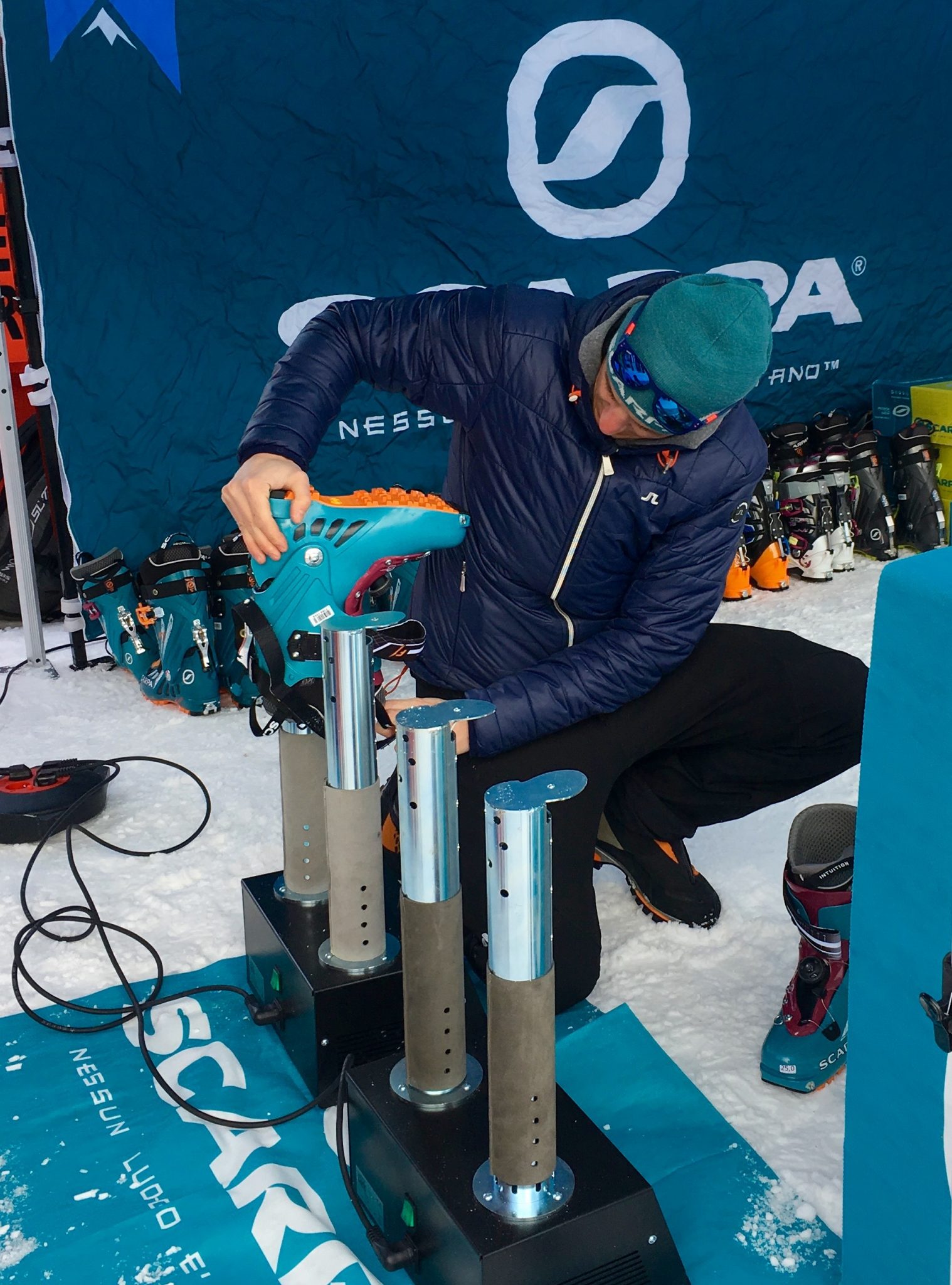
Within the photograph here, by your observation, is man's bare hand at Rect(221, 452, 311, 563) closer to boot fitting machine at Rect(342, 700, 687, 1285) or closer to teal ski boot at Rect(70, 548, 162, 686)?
boot fitting machine at Rect(342, 700, 687, 1285)

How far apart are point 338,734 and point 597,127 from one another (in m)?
2.93

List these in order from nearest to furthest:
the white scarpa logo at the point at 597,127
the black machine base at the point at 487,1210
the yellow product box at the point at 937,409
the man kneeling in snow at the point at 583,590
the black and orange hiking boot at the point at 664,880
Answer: the black machine base at the point at 487,1210 < the man kneeling in snow at the point at 583,590 < the black and orange hiking boot at the point at 664,880 < the white scarpa logo at the point at 597,127 < the yellow product box at the point at 937,409

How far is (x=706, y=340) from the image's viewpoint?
161 cm

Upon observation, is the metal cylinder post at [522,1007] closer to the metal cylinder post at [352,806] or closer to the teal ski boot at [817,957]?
the metal cylinder post at [352,806]

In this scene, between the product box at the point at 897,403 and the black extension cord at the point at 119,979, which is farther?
the product box at the point at 897,403

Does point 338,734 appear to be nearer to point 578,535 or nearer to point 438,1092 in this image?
point 438,1092

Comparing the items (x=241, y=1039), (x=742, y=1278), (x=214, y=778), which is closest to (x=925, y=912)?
(x=742, y=1278)

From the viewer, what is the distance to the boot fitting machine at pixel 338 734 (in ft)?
5.29

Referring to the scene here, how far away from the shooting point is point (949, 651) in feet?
3.40

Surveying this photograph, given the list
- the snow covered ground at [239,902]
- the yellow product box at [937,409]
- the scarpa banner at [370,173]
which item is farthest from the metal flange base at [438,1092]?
the yellow product box at [937,409]

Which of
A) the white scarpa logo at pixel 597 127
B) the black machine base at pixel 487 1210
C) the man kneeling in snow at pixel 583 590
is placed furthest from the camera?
the white scarpa logo at pixel 597 127

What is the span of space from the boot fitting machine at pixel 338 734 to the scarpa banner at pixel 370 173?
1898 millimetres

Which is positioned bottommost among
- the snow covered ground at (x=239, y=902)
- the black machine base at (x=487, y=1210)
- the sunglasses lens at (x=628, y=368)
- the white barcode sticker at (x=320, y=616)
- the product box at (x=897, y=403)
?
the snow covered ground at (x=239, y=902)

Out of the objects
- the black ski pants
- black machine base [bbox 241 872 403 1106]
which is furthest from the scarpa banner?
black machine base [bbox 241 872 403 1106]
